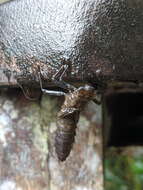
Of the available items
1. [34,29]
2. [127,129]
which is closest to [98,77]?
[34,29]

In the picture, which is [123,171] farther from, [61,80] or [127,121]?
[61,80]

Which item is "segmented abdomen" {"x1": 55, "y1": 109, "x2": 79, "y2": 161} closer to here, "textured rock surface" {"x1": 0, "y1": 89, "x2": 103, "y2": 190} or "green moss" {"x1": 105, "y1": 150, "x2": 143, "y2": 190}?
"textured rock surface" {"x1": 0, "y1": 89, "x2": 103, "y2": 190}

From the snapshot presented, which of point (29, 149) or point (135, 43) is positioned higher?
point (135, 43)

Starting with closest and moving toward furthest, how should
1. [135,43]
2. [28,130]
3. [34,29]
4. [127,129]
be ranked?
[135,43] < [34,29] < [28,130] < [127,129]

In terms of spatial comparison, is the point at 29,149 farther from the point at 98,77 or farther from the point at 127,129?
the point at 127,129

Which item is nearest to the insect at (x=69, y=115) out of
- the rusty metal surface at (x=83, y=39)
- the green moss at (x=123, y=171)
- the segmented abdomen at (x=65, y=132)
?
the segmented abdomen at (x=65, y=132)

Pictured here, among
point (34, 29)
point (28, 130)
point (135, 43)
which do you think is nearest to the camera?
point (135, 43)

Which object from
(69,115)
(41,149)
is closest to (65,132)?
(69,115)
